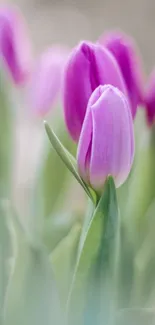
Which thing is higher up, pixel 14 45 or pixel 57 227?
pixel 14 45

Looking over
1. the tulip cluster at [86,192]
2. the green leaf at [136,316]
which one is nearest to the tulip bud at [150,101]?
the tulip cluster at [86,192]

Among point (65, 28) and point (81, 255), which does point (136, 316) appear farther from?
point (65, 28)

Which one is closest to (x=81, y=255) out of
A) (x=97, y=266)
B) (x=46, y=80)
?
(x=97, y=266)

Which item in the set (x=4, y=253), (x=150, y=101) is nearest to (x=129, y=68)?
(x=150, y=101)

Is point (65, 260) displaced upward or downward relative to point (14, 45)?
downward

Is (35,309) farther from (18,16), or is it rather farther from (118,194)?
(18,16)

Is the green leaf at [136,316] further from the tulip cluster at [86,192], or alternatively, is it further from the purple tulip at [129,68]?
the purple tulip at [129,68]

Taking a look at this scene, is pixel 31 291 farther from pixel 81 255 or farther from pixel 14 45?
pixel 14 45
